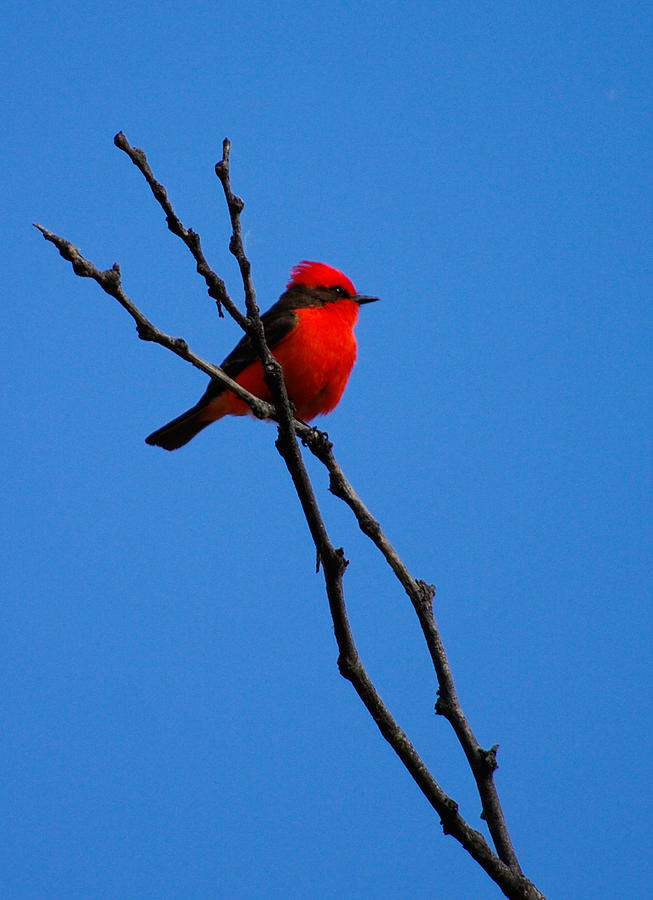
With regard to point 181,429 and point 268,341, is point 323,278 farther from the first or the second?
point 181,429

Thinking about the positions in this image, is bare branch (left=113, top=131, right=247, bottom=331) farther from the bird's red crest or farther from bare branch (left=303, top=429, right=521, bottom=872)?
the bird's red crest

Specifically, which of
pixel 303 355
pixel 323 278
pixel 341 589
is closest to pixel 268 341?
pixel 303 355

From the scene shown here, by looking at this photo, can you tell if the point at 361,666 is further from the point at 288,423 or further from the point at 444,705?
the point at 288,423

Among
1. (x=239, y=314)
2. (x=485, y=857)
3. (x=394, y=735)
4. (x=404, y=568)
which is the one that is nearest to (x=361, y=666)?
(x=394, y=735)

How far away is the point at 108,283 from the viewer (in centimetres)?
174

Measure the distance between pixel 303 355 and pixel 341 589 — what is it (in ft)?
7.90

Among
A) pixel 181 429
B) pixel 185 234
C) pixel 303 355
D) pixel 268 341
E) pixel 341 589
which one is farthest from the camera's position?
pixel 181 429

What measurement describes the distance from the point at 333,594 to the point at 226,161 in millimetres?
851

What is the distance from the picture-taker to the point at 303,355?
4250mm

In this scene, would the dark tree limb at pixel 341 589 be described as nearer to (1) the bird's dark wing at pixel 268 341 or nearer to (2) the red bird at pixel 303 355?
(2) the red bird at pixel 303 355

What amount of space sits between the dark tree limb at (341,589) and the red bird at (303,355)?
2114 millimetres

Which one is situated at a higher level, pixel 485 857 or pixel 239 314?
pixel 239 314

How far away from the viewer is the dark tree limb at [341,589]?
174 cm

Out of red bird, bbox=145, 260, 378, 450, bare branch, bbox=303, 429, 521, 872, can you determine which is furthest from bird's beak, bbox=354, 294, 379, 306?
bare branch, bbox=303, 429, 521, 872
